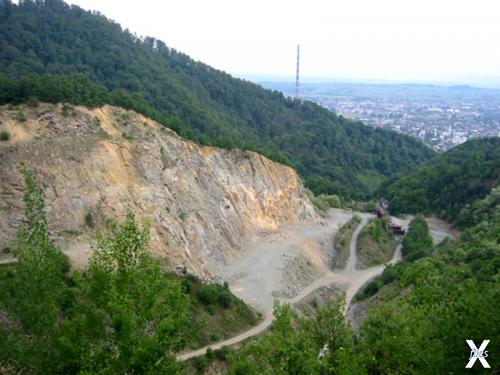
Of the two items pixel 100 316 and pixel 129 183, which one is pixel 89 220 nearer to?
pixel 129 183

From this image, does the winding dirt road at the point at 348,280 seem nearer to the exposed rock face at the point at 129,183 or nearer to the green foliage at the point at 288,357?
the exposed rock face at the point at 129,183

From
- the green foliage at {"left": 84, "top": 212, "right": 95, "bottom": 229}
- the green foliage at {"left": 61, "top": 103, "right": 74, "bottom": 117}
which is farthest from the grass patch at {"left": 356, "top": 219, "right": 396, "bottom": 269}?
the green foliage at {"left": 61, "top": 103, "right": 74, "bottom": 117}

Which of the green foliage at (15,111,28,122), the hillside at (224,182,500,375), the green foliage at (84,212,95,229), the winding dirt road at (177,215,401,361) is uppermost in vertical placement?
the green foliage at (15,111,28,122)

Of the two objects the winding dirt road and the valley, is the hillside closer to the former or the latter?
the valley

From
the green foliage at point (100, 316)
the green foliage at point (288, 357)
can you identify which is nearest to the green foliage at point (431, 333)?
the green foliage at point (288, 357)

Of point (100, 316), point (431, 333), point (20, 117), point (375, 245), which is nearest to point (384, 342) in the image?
point (431, 333)

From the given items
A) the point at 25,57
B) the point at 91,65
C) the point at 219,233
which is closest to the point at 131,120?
the point at 219,233
